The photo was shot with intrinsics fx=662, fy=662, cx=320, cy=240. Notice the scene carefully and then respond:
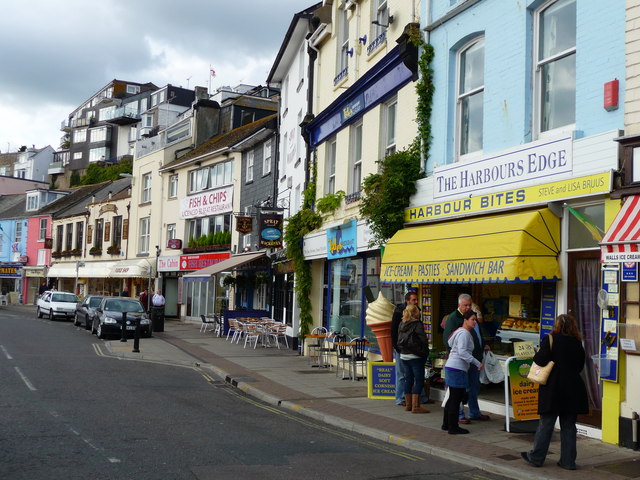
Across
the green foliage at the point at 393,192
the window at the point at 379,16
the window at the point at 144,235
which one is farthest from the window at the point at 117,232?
the green foliage at the point at 393,192

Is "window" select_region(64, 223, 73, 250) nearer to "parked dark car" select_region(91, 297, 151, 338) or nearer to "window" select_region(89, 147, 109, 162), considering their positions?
"parked dark car" select_region(91, 297, 151, 338)

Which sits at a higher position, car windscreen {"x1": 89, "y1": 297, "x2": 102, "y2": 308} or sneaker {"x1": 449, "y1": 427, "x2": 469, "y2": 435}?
car windscreen {"x1": 89, "y1": 297, "x2": 102, "y2": 308}

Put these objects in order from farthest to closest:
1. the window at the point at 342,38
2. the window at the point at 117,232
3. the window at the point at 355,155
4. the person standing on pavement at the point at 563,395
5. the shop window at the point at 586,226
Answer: the window at the point at 117,232
the window at the point at 342,38
the window at the point at 355,155
the shop window at the point at 586,226
the person standing on pavement at the point at 563,395

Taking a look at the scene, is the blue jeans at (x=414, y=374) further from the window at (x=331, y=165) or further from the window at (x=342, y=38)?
the window at (x=342, y=38)

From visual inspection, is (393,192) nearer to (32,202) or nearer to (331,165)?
(331,165)

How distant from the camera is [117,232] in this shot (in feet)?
147

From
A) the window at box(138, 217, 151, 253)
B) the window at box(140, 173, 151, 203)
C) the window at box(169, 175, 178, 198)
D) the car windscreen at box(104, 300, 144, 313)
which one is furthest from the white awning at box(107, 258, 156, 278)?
the car windscreen at box(104, 300, 144, 313)

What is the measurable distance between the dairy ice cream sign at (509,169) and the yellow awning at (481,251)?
0.53 metres

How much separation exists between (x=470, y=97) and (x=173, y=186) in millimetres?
28640

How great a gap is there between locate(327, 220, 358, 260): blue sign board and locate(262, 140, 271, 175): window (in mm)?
11235

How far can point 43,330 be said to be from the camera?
1044 inches

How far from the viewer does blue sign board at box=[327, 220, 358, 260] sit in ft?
53.4

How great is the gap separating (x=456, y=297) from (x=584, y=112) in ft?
15.5

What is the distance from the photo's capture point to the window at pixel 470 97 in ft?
39.4
